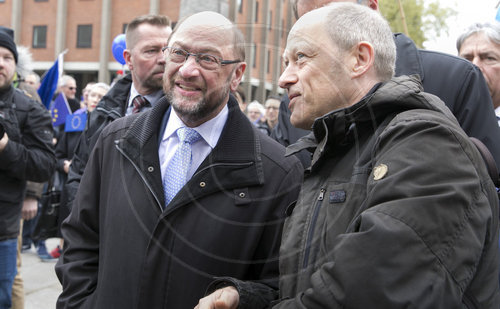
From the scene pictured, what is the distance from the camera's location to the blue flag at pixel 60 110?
7.52 m

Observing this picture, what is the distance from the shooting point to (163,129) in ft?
7.54

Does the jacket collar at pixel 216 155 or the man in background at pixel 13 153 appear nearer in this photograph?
the jacket collar at pixel 216 155

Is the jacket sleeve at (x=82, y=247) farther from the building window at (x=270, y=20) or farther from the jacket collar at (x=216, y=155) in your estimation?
the building window at (x=270, y=20)

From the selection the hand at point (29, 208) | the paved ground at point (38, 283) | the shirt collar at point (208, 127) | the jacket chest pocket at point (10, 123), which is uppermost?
the shirt collar at point (208, 127)

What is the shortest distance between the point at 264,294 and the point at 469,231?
0.82m

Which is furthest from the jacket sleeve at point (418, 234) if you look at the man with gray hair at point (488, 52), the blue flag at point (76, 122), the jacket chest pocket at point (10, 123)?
the blue flag at point (76, 122)

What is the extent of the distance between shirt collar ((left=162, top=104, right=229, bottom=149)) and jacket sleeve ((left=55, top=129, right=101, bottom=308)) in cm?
33

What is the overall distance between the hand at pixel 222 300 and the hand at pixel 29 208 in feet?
9.14

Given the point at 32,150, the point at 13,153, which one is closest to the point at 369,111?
the point at 13,153

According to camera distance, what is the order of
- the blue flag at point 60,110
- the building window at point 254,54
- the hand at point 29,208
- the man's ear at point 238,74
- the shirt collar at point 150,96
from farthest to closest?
the blue flag at point 60,110 → the hand at point 29,208 → the shirt collar at point 150,96 → the building window at point 254,54 → the man's ear at point 238,74

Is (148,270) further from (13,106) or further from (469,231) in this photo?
(13,106)

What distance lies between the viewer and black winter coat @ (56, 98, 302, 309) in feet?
6.48

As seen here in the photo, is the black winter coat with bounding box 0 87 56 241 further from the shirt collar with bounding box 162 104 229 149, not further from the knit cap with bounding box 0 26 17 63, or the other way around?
the shirt collar with bounding box 162 104 229 149

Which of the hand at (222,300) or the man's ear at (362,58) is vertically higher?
the man's ear at (362,58)
